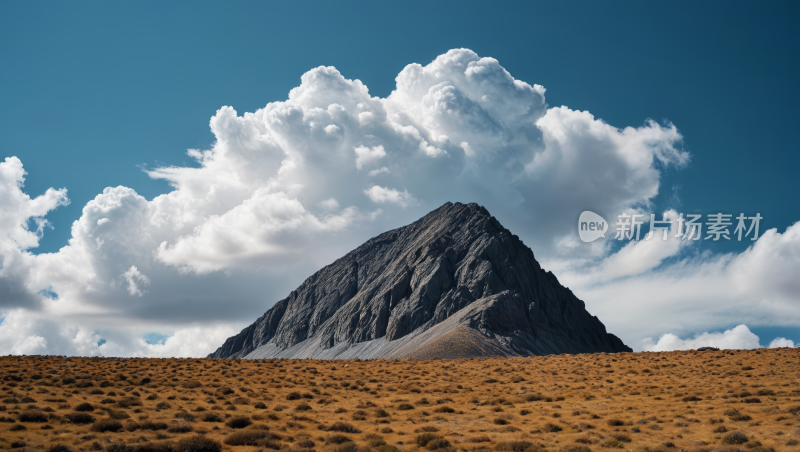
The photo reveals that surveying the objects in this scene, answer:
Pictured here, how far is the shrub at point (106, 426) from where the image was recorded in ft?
85.5

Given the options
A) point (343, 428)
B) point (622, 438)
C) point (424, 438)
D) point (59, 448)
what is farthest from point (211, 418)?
point (622, 438)

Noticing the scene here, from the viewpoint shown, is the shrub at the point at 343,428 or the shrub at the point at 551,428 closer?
the shrub at the point at 343,428

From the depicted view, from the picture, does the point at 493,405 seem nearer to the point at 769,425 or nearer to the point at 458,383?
the point at 458,383

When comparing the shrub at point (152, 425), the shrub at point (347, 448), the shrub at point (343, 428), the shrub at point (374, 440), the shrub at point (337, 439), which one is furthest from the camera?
the shrub at point (343, 428)

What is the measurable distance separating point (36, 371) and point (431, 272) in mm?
156712

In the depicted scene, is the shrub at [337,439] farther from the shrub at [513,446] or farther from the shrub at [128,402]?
the shrub at [128,402]

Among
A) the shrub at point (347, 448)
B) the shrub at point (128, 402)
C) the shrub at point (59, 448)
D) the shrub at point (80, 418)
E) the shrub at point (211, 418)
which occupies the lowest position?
the shrub at point (347, 448)

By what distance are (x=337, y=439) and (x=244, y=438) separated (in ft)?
15.5

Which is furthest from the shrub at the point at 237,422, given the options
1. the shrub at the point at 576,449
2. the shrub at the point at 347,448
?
the shrub at the point at 576,449

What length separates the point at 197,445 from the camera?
2312cm

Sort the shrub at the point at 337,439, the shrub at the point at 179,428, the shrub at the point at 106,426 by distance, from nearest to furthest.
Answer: the shrub at the point at 337,439 < the shrub at the point at 106,426 < the shrub at the point at 179,428

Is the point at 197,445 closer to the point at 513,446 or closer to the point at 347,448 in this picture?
the point at 347,448

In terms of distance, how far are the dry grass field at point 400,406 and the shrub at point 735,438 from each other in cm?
6

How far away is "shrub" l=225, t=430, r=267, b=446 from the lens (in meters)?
24.9
